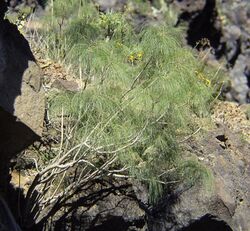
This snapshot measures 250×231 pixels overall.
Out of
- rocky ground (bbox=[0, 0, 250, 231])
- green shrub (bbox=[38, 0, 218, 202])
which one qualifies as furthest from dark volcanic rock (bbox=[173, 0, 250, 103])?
green shrub (bbox=[38, 0, 218, 202])

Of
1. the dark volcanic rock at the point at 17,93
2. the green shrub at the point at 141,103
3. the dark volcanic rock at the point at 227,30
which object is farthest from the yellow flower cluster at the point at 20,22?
the dark volcanic rock at the point at 227,30

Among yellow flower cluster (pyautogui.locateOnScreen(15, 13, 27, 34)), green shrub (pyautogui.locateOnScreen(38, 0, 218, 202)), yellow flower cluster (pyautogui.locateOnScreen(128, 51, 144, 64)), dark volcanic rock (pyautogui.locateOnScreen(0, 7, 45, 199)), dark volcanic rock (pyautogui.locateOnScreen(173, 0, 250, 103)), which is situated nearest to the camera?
dark volcanic rock (pyautogui.locateOnScreen(0, 7, 45, 199))

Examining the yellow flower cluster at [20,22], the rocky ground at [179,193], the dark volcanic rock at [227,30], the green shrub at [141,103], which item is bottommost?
the dark volcanic rock at [227,30]

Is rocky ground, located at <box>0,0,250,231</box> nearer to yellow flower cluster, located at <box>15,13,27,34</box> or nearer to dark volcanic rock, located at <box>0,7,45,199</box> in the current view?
dark volcanic rock, located at <box>0,7,45,199</box>

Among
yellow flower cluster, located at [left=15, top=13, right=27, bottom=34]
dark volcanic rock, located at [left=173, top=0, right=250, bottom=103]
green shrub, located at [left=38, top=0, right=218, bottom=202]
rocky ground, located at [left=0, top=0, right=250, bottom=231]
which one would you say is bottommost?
dark volcanic rock, located at [left=173, top=0, right=250, bottom=103]

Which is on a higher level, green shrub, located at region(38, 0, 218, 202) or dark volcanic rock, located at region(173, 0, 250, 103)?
green shrub, located at region(38, 0, 218, 202)

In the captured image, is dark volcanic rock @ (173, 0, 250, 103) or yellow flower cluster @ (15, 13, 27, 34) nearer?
yellow flower cluster @ (15, 13, 27, 34)

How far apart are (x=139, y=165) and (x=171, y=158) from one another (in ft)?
1.11

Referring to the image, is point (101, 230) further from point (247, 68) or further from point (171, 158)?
point (247, 68)

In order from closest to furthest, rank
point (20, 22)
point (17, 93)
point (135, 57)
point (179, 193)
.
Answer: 1. point (17, 93)
2. point (135, 57)
3. point (179, 193)
4. point (20, 22)

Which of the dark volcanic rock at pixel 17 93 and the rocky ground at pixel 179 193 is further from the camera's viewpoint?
the rocky ground at pixel 179 193

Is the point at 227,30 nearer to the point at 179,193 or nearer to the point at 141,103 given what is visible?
the point at 179,193

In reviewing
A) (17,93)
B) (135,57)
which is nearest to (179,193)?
(135,57)

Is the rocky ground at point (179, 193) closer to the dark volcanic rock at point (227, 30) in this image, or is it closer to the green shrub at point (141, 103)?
the green shrub at point (141, 103)
